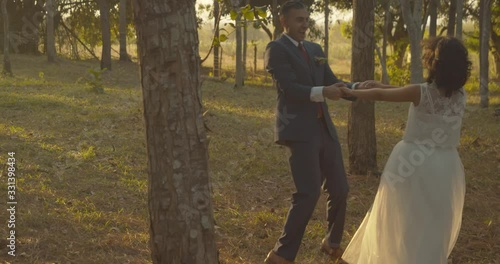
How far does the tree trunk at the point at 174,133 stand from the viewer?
3691 millimetres

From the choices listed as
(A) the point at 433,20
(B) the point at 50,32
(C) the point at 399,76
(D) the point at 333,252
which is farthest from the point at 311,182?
(B) the point at 50,32

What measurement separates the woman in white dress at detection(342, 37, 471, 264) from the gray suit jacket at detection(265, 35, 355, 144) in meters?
0.54

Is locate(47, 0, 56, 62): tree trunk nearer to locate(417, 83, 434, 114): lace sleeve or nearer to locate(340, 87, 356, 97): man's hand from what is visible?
locate(340, 87, 356, 97): man's hand

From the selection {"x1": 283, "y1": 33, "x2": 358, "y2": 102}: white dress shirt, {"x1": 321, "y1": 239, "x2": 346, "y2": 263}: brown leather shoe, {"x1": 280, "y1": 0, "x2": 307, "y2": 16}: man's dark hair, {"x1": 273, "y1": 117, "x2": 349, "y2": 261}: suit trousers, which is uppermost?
{"x1": 280, "y1": 0, "x2": 307, "y2": 16}: man's dark hair

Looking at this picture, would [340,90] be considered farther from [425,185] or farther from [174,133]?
[174,133]

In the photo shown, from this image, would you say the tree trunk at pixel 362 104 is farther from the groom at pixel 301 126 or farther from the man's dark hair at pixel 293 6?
the man's dark hair at pixel 293 6

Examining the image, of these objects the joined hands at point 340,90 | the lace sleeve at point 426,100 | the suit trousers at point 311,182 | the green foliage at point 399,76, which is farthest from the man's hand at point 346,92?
the green foliage at point 399,76

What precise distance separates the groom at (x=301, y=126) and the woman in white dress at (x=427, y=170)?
0.55 metres

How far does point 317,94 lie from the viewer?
16.3ft

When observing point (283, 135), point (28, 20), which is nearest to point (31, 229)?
point (283, 135)

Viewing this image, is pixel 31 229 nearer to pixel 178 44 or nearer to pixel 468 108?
pixel 178 44

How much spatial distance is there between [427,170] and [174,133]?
198cm

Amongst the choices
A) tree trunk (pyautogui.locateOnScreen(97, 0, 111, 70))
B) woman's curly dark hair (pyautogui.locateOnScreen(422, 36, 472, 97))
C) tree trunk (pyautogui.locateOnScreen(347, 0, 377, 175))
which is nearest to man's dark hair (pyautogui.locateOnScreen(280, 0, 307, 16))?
woman's curly dark hair (pyautogui.locateOnScreen(422, 36, 472, 97))

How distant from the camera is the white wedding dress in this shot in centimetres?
452
